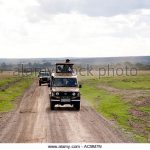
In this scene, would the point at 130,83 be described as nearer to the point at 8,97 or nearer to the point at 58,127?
the point at 8,97

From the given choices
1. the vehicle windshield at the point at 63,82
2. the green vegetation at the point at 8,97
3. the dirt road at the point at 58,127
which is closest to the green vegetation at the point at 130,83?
the green vegetation at the point at 8,97

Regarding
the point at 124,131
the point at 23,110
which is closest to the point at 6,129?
the point at 124,131

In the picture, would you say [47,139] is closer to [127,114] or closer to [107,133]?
[107,133]

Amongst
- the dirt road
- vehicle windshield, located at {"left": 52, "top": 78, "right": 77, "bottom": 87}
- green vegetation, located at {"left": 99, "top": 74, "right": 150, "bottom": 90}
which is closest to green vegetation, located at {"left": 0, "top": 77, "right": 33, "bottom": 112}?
vehicle windshield, located at {"left": 52, "top": 78, "right": 77, "bottom": 87}

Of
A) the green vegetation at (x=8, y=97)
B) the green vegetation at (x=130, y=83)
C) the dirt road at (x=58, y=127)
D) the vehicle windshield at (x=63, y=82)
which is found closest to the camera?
the dirt road at (x=58, y=127)

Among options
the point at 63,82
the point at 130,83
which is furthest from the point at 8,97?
the point at 130,83

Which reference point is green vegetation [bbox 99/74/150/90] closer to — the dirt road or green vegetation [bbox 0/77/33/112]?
green vegetation [bbox 0/77/33/112]

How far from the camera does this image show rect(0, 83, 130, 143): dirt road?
66.3 ft

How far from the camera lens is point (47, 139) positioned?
65.6ft

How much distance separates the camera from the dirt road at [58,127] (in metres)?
20.2

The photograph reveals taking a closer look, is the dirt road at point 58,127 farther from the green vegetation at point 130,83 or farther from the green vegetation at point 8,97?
the green vegetation at point 130,83

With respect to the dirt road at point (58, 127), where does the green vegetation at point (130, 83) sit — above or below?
below

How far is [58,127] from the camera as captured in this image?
23984 mm

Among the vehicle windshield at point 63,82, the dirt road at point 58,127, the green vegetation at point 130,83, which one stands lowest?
the green vegetation at point 130,83
